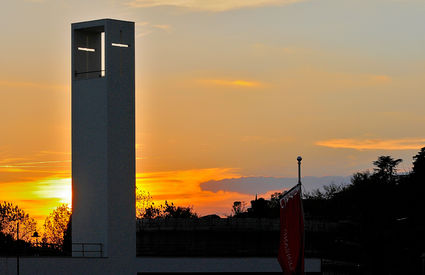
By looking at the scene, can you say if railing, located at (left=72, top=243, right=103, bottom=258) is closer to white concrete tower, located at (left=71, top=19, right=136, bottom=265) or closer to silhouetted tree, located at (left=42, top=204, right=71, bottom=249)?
white concrete tower, located at (left=71, top=19, right=136, bottom=265)

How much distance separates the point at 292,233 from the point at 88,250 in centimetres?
3500

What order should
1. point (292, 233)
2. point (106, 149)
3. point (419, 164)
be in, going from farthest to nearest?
point (419, 164), point (106, 149), point (292, 233)

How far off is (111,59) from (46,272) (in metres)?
14.7

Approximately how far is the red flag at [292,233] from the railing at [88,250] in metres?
33.1

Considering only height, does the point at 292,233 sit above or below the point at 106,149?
below

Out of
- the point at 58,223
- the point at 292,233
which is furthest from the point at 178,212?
the point at 292,233

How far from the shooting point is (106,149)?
61.2 m

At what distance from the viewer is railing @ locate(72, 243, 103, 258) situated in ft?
201

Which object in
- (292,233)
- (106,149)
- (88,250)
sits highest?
(106,149)

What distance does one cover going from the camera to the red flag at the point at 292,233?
2834 cm

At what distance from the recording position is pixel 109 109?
61469mm

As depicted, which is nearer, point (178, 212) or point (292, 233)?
point (292, 233)

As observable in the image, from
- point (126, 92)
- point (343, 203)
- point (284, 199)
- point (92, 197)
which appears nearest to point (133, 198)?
point (92, 197)

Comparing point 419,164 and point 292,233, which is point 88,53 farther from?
point 419,164
